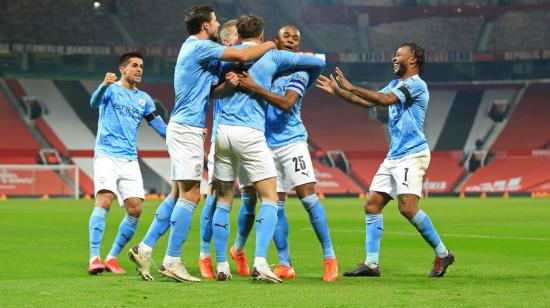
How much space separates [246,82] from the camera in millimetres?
8562

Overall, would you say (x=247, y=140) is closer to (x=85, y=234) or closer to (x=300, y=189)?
(x=300, y=189)

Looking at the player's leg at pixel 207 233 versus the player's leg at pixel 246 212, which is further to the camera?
the player's leg at pixel 246 212

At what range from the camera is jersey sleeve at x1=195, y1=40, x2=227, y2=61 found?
27.8 feet

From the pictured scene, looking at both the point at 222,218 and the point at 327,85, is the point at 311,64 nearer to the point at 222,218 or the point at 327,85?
the point at 327,85

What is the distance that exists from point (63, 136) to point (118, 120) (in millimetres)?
33207

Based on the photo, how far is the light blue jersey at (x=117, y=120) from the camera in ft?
A: 34.4

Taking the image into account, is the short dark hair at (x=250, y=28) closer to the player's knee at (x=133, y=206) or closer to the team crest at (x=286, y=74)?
the team crest at (x=286, y=74)

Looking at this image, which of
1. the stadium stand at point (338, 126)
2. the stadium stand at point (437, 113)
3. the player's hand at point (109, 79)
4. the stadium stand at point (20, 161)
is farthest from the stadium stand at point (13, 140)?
the player's hand at point (109, 79)

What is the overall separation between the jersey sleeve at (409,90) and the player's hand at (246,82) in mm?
1751

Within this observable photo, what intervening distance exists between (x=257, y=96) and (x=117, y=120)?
2405 mm

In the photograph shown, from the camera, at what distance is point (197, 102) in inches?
344

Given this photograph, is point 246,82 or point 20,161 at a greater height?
point 246,82

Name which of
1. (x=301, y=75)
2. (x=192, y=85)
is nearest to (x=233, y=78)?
(x=192, y=85)

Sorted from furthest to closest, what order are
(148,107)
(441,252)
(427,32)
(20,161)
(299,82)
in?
(427,32) < (20,161) < (148,107) < (441,252) < (299,82)
